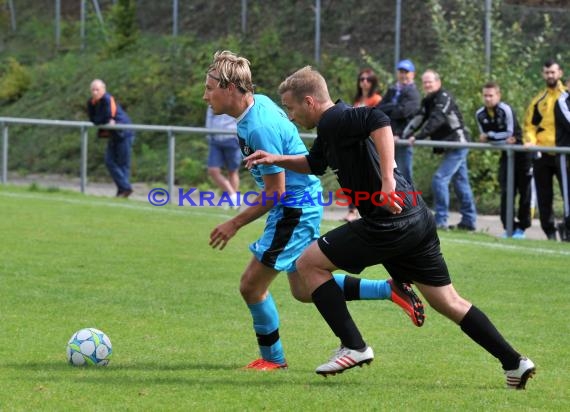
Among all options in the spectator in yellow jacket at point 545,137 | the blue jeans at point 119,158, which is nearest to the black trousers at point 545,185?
the spectator in yellow jacket at point 545,137

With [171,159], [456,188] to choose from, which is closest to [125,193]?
[171,159]

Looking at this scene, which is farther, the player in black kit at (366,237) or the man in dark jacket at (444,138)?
the man in dark jacket at (444,138)

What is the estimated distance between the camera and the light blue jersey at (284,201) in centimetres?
741

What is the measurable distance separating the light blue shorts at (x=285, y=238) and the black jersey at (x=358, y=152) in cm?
67

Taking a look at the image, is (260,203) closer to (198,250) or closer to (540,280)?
(540,280)

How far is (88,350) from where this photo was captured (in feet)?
25.0

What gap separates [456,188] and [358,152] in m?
8.62

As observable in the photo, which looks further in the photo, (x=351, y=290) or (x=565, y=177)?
(x=565, y=177)

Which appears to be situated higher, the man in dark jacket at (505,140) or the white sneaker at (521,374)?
the man in dark jacket at (505,140)

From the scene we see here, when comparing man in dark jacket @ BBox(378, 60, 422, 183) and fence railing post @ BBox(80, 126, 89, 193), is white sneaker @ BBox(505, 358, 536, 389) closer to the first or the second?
man in dark jacket @ BBox(378, 60, 422, 183)

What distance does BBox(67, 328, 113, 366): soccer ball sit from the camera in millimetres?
7625

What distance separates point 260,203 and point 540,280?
15.4ft

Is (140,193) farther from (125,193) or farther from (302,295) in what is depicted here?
(302,295)

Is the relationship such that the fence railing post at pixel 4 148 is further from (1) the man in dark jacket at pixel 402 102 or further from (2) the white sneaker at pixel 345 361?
(2) the white sneaker at pixel 345 361
